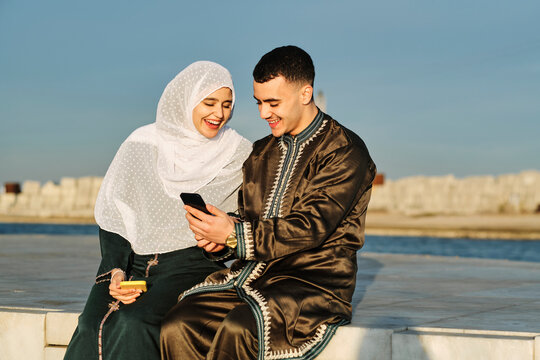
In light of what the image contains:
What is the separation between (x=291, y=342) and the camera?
3.30 m

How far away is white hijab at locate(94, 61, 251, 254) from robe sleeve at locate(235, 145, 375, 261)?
0.77 meters

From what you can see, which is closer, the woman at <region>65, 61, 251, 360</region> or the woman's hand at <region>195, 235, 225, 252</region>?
the woman's hand at <region>195, 235, 225, 252</region>

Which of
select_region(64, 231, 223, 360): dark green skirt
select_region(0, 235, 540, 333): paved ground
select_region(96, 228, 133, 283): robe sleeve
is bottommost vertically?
select_region(0, 235, 540, 333): paved ground

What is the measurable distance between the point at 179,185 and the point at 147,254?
39 cm

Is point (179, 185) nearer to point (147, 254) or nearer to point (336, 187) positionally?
point (147, 254)

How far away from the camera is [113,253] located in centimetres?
409

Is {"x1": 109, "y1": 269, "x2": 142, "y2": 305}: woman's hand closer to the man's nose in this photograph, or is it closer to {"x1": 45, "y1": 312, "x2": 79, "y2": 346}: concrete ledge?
{"x1": 45, "y1": 312, "x2": 79, "y2": 346}: concrete ledge

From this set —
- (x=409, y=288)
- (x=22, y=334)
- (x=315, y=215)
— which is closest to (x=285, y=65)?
(x=315, y=215)

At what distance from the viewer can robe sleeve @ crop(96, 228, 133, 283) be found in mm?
4023

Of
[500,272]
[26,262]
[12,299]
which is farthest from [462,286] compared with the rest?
[26,262]

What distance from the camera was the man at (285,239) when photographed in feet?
10.8

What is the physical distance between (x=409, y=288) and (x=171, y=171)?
2.49m

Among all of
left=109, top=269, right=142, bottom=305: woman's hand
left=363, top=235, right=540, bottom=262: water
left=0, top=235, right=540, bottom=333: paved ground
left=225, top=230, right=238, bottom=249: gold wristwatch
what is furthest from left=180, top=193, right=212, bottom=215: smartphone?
left=363, top=235, right=540, bottom=262: water

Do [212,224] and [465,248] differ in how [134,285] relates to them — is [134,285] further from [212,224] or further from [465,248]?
[465,248]
